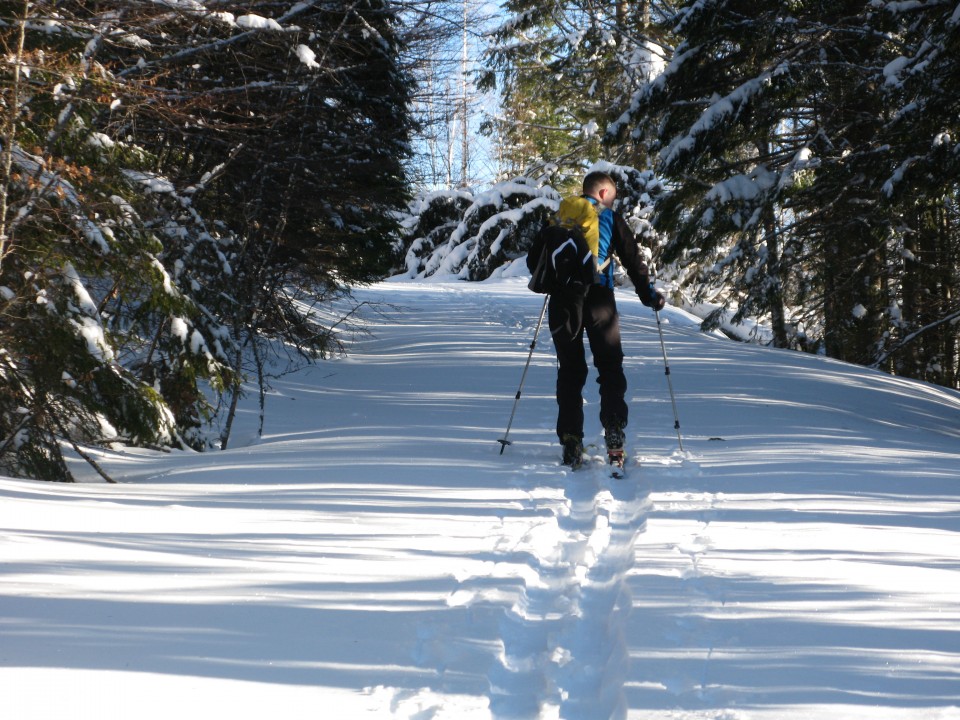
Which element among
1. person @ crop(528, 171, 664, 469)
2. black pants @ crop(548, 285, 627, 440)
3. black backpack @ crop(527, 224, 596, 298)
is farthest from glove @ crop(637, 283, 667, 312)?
black backpack @ crop(527, 224, 596, 298)

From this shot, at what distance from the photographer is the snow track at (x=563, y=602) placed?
2926 mm

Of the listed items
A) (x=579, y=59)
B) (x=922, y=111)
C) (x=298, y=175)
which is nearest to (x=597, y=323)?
(x=298, y=175)

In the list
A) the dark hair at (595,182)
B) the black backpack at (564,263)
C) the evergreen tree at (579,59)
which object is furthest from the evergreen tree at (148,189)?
the evergreen tree at (579,59)

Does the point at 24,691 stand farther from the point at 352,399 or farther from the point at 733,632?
the point at 352,399

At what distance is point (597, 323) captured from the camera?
6121mm

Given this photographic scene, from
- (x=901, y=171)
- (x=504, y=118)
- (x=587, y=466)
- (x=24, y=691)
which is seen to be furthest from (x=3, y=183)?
(x=504, y=118)

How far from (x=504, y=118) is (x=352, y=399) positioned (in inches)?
795

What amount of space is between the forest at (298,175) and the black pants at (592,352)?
9.11 feet

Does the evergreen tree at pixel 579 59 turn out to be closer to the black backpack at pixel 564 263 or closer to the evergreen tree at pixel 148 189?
the evergreen tree at pixel 148 189

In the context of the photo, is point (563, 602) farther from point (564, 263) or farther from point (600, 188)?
point (600, 188)

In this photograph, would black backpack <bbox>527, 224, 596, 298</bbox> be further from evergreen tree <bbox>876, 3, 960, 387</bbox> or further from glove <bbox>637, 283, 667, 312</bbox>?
evergreen tree <bbox>876, 3, 960, 387</bbox>

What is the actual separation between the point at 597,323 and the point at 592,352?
20cm

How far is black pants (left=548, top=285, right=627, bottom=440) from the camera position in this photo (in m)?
6.09

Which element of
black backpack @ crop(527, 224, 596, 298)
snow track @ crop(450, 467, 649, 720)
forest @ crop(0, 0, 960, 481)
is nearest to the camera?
snow track @ crop(450, 467, 649, 720)
